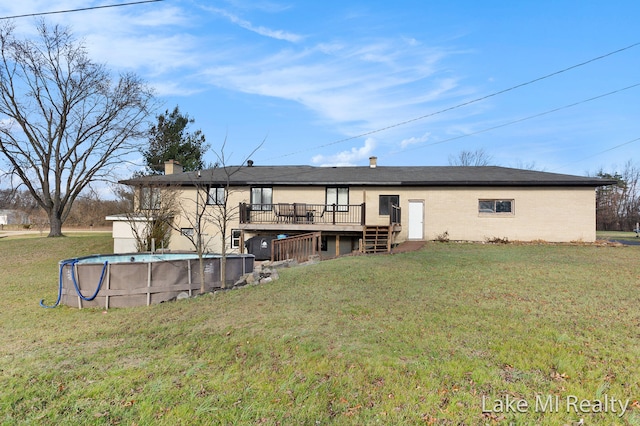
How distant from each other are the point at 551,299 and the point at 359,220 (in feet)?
37.9

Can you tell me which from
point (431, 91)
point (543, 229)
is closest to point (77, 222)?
point (431, 91)

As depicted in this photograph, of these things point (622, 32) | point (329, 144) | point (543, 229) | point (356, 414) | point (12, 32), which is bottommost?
point (356, 414)

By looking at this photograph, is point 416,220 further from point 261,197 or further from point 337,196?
point 261,197

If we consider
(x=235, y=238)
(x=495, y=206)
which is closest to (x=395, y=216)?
(x=495, y=206)

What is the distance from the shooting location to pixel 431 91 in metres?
16.0

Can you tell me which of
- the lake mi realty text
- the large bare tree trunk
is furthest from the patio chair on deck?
the large bare tree trunk

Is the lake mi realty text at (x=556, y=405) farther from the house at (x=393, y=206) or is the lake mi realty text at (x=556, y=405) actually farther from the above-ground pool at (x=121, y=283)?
the house at (x=393, y=206)

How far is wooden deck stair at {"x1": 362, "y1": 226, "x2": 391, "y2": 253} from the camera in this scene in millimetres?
15887

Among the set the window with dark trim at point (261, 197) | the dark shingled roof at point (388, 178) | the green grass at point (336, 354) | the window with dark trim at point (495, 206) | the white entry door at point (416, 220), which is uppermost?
the dark shingled roof at point (388, 178)

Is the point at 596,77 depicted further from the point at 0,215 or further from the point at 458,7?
the point at 0,215

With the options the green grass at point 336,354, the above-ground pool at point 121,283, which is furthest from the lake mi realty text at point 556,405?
the above-ground pool at point 121,283

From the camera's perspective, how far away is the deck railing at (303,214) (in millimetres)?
17953

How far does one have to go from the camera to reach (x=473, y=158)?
4528 centimetres

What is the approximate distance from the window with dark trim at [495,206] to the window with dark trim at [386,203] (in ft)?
12.6
